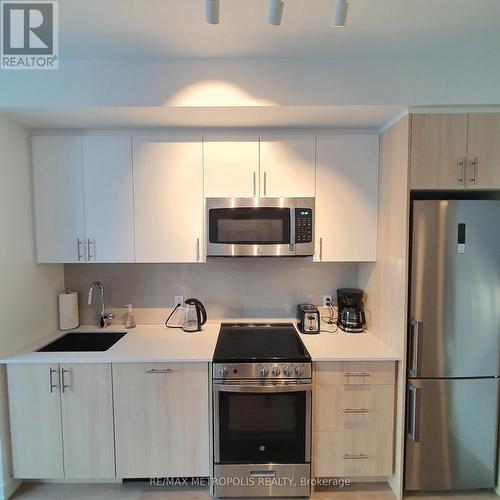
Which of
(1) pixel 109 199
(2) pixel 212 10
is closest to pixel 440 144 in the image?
(2) pixel 212 10

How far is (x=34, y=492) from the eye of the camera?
185cm

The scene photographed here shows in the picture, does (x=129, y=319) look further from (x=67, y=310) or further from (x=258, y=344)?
(x=258, y=344)

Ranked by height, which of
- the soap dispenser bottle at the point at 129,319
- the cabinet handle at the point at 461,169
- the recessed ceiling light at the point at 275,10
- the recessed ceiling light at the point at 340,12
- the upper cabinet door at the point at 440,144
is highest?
the recessed ceiling light at the point at 275,10

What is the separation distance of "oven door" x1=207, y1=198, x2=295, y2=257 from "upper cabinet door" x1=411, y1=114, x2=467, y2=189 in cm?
82

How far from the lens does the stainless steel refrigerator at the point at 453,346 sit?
1675 millimetres

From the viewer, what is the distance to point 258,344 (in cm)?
199

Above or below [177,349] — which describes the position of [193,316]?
above

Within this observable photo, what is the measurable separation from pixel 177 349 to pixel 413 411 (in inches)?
59.9

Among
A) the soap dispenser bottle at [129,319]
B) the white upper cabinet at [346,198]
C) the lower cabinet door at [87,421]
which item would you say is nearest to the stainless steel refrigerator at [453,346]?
the white upper cabinet at [346,198]

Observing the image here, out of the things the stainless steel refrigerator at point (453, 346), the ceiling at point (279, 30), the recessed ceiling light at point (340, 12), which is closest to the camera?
the recessed ceiling light at point (340, 12)

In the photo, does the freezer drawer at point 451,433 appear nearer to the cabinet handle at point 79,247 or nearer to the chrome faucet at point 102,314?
the chrome faucet at point 102,314

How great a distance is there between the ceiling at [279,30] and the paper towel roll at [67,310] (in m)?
1.68

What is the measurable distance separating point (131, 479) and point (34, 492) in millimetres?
600

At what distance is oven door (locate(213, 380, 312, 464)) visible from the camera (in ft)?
5.78
